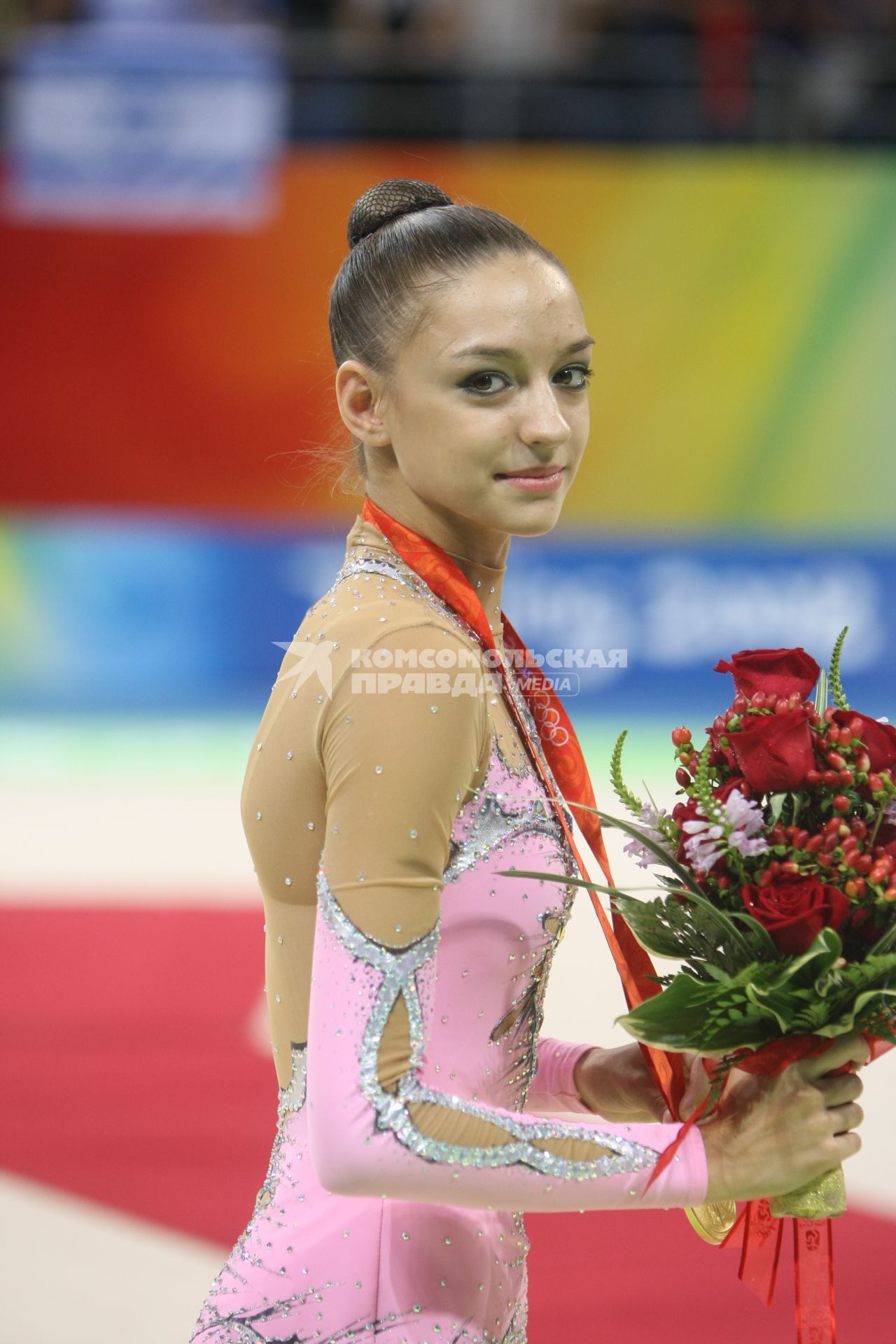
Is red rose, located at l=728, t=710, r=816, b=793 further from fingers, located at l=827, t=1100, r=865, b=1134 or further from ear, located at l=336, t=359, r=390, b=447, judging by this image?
ear, located at l=336, t=359, r=390, b=447

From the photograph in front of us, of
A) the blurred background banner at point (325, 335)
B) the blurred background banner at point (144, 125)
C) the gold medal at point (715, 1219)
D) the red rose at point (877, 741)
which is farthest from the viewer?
the blurred background banner at point (325, 335)

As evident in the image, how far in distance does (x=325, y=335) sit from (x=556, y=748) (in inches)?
211

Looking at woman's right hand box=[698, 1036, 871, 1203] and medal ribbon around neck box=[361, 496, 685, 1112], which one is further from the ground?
medal ribbon around neck box=[361, 496, 685, 1112]

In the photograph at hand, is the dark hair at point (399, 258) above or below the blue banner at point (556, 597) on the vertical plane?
below

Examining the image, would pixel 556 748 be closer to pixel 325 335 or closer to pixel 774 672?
pixel 774 672

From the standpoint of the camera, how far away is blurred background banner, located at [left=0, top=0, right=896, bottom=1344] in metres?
6.86

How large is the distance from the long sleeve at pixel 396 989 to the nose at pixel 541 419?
0.83ft

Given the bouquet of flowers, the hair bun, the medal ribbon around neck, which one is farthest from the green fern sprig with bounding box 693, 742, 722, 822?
the hair bun

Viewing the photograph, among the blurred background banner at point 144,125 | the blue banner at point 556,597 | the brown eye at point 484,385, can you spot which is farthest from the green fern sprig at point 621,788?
the blurred background banner at point 144,125

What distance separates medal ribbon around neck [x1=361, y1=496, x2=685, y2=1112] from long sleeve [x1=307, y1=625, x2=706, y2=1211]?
0.18m

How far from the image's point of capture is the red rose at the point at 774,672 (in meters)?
1.40

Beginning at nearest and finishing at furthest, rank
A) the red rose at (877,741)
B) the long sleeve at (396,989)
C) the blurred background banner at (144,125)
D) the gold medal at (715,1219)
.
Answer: the long sleeve at (396,989)
the red rose at (877,741)
the gold medal at (715,1219)
the blurred background banner at (144,125)

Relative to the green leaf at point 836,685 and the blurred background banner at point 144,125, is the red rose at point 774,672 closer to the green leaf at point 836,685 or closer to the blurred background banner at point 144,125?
the green leaf at point 836,685

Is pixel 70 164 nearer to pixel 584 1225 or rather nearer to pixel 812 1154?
pixel 584 1225
